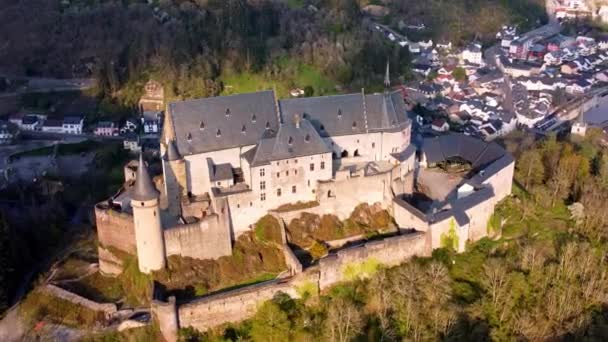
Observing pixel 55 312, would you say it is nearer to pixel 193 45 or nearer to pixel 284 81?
pixel 284 81

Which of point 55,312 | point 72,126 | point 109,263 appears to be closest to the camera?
point 55,312

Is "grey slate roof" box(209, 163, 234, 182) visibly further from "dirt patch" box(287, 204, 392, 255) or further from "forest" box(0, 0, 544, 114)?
"forest" box(0, 0, 544, 114)

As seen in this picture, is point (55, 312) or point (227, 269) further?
point (227, 269)

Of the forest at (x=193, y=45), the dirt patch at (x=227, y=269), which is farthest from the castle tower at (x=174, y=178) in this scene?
the forest at (x=193, y=45)

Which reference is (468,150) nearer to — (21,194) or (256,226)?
(256,226)

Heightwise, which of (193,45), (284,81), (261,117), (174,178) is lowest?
(284,81)

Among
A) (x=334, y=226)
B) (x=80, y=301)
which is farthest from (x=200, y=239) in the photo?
(x=334, y=226)
